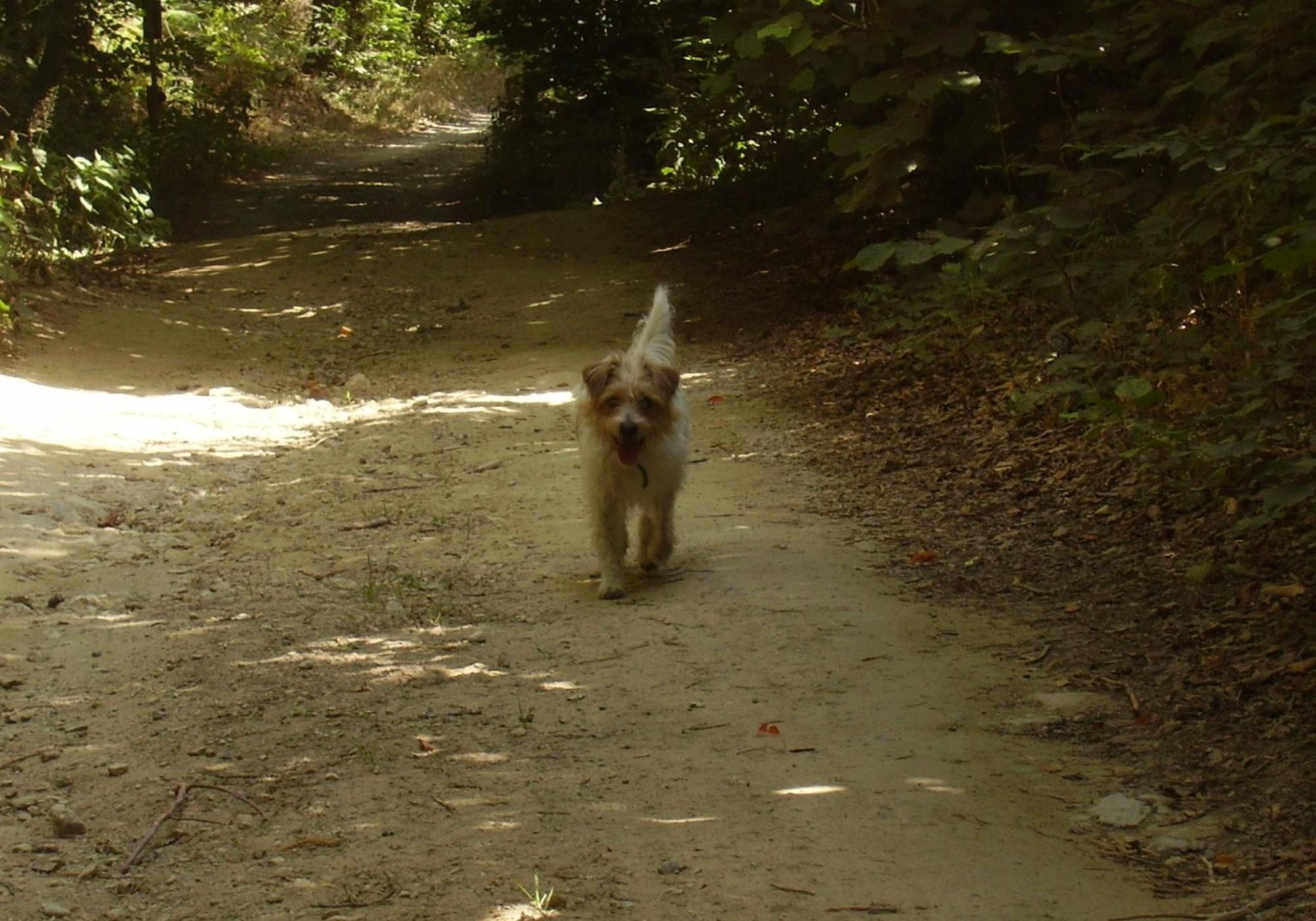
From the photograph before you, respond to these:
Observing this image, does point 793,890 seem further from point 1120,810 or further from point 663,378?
point 663,378

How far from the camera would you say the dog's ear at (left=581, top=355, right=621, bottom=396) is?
7066 mm

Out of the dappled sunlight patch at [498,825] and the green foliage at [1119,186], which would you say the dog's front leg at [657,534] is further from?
the dappled sunlight patch at [498,825]

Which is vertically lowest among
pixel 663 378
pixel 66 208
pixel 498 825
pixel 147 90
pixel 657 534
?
pixel 498 825

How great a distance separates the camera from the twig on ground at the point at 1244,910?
152 inches

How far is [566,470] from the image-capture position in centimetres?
962

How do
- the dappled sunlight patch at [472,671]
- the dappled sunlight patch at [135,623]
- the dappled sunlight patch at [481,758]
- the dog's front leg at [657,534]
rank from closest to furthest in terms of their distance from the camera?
1. the dappled sunlight patch at [481,758]
2. the dappled sunlight patch at [472,671]
3. the dappled sunlight patch at [135,623]
4. the dog's front leg at [657,534]

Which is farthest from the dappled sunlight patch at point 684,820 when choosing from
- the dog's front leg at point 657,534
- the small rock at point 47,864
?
the dog's front leg at point 657,534

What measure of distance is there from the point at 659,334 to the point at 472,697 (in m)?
2.86

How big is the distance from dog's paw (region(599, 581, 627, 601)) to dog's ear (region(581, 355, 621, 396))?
37.1 inches

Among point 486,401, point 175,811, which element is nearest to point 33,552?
point 175,811

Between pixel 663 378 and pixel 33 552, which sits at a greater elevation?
pixel 663 378

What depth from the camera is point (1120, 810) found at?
454 centimetres

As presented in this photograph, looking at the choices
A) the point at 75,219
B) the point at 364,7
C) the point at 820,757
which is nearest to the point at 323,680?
the point at 820,757

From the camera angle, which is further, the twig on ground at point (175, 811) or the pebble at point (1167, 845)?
the twig on ground at point (175, 811)
